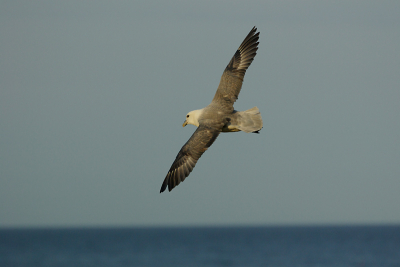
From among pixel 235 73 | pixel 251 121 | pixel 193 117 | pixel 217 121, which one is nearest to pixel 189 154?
pixel 217 121

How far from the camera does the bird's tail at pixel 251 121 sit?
12203 mm

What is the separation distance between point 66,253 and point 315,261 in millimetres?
Answer: 35833

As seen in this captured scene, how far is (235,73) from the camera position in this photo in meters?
13.5

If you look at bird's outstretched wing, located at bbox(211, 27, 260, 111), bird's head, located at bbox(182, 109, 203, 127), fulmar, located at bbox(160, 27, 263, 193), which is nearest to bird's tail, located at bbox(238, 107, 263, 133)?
fulmar, located at bbox(160, 27, 263, 193)

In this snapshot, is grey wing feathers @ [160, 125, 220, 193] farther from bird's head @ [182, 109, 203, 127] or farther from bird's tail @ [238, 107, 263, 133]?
bird's tail @ [238, 107, 263, 133]

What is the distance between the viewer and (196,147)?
11984 mm

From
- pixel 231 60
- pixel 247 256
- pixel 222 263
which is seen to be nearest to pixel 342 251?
pixel 247 256

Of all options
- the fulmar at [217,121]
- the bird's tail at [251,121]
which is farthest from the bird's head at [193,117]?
the bird's tail at [251,121]

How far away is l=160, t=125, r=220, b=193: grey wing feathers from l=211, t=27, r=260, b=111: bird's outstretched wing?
3.18 feet

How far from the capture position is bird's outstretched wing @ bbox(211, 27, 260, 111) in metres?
13.0

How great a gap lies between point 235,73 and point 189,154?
254 cm

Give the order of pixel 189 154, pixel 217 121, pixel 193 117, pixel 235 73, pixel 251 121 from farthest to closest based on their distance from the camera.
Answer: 1. pixel 235 73
2. pixel 193 117
3. pixel 251 121
4. pixel 217 121
5. pixel 189 154

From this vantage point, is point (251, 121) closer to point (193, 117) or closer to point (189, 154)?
point (193, 117)

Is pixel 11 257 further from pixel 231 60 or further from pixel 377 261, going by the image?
pixel 231 60
